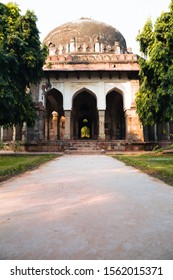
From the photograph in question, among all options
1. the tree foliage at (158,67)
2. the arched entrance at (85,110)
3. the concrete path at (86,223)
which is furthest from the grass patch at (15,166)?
the arched entrance at (85,110)

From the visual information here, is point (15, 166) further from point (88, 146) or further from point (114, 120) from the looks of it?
point (114, 120)

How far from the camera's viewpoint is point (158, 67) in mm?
9859

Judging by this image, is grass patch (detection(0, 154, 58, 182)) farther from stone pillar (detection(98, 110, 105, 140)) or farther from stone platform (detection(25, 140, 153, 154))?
stone pillar (detection(98, 110, 105, 140))

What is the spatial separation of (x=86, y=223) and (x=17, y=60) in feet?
31.1

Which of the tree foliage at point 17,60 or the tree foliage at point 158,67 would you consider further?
the tree foliage at point 158,67

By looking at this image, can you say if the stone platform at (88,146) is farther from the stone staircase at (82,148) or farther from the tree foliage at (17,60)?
the tree foliage at (17,60)

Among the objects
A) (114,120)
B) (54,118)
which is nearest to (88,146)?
(114,120)

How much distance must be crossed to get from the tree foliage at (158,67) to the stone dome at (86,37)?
11764 mm

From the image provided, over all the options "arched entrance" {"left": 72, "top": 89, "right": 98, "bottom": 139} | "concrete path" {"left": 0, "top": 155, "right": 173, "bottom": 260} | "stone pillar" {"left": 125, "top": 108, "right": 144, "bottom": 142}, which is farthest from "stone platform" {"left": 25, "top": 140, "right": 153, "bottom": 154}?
"concrete path" {"left": 0, "top": 155, "right": 173, "bottom": 260}

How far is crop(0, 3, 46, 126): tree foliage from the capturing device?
9.18 meters

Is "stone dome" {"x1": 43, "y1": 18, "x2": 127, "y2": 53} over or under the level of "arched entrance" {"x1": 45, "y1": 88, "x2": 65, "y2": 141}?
over

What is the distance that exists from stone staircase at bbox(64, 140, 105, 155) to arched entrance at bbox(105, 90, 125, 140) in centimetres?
569

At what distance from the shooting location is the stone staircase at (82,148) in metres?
14.2

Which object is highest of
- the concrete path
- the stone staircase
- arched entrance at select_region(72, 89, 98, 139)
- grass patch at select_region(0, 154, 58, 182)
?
arched entrance at select_region(72, 89, 98, 139)
